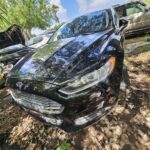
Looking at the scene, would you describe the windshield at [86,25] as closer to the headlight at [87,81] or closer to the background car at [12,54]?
the headlight at [87,81]

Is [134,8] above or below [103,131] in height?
below

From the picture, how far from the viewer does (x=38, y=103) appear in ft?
10.5

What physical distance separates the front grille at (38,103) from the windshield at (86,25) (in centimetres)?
172

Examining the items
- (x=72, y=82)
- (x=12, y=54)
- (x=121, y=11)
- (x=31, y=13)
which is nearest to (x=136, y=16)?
(x=121, y=11)

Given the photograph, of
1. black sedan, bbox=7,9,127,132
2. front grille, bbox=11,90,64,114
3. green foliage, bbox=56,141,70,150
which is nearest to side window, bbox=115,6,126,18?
black sedan, bbox=7,9,127,132

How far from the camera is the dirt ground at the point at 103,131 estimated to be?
3.33 metres

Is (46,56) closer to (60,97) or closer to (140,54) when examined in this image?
(60,97)

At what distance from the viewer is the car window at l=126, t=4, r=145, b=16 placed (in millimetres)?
9497

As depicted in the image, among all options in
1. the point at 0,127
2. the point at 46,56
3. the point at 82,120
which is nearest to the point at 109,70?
the point at 82,120

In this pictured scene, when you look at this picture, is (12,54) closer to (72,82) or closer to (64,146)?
(64,146)

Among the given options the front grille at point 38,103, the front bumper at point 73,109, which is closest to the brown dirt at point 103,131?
the front bumper at point 73,109

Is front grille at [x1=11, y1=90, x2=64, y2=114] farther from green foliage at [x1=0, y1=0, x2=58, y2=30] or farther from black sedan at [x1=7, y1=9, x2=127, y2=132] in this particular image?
green foliage at [x1=0, y1=0, x2=58, y2=30]

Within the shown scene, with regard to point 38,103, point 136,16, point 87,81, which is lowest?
point 136,16

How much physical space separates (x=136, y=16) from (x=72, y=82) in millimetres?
7480
